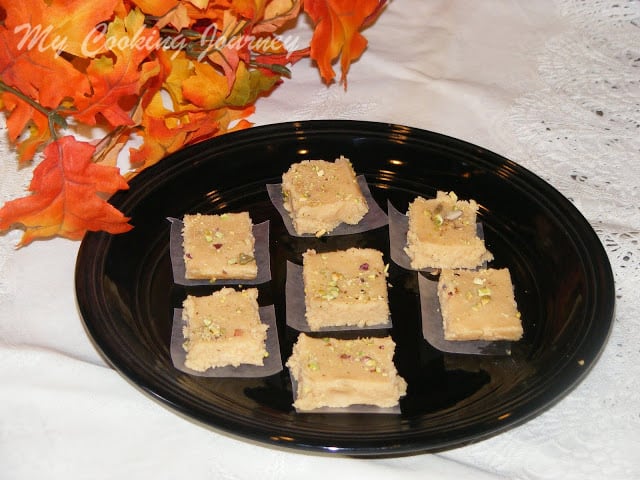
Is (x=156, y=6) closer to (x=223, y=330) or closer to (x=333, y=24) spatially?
(x=333, y=24)

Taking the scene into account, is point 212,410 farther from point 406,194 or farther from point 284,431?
point 406,194

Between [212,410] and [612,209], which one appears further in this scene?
[612,209]

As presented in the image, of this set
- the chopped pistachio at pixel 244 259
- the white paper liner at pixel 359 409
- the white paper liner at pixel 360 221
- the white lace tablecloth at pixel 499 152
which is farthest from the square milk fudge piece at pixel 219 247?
the white paper liner at pixel 359 409

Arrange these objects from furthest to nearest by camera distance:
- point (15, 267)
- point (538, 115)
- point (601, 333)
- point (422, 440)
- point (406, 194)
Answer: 1. point (538, 115)
2. point (406, 194)
3. point (15, 267)
4. point (601, 333)
5. point (422, 440)

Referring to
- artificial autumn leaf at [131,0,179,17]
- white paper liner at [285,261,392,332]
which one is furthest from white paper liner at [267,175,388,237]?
artificial autumn leaf at [131,0,179,17]

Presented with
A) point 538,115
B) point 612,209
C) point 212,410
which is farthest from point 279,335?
point 538,115

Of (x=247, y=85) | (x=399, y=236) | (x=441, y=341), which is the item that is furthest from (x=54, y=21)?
(x=441, y=341)
